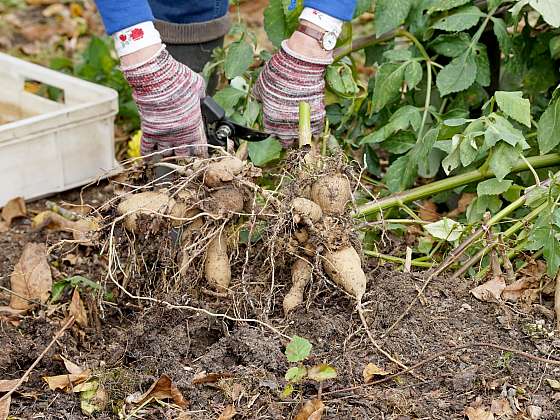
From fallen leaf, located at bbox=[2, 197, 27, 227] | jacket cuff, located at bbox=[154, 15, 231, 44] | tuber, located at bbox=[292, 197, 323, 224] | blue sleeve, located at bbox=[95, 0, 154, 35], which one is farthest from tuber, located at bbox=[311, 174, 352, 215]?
fallen leaf, located at bbox=[2, 197, 27, 227]

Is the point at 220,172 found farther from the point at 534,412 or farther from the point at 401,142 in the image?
the point at 534,412

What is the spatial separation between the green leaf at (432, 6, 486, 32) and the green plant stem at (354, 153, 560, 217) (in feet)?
1.13

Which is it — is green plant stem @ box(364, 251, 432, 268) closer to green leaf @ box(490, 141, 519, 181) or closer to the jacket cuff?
green leaf @ box(490, 141, 519, 181)

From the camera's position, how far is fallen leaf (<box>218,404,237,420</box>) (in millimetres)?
1457

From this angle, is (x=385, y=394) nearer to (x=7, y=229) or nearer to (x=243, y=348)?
(x=243, y=348)

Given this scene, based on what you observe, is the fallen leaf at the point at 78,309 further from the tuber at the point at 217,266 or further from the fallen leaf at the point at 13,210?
the fallen leaf at the point at 13,210

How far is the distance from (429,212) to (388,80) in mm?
325

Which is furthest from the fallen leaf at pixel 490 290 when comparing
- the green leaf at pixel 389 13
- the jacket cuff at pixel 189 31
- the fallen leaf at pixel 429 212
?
the jacket cuff at pixel 189 31

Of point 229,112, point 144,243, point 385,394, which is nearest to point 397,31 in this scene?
point 229,112

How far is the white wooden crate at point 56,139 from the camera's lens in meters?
2.37

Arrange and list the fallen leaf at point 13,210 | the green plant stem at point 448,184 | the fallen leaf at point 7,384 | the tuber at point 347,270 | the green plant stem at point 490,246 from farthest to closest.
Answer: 1. the fallen leaf at point 13,210
2. the green plant stem at point 448,184
3. the green plant stem at point 490,246
4. the tuber at point 347,270
5. the fallen leaf at point 7,384

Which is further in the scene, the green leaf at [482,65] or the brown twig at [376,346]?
the green leaf at [482,65]

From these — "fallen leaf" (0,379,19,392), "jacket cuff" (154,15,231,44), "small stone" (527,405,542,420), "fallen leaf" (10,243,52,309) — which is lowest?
"fallen leaf" (10,243,52,309)

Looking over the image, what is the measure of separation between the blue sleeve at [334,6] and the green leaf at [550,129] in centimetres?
48
